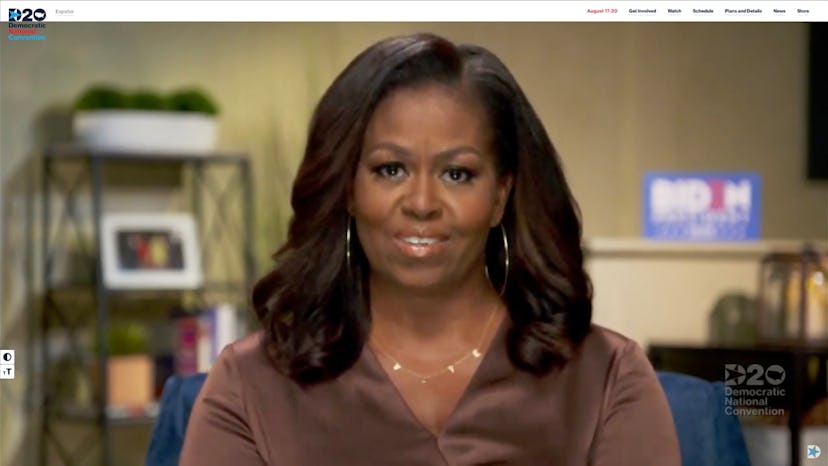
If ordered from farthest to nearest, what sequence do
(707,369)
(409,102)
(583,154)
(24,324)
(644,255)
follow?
(24,324), (644,255), (583,154), (707,369), (409,102)

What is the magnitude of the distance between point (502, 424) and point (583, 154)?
615 mm

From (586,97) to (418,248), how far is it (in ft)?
2.32

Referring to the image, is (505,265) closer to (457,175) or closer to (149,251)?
(457,175)

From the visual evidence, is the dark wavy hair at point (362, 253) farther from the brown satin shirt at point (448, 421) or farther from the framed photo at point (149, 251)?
the framed photo at point (149, 251)

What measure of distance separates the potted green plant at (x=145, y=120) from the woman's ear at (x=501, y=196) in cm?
125

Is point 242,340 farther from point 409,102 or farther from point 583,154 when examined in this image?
point 583,154

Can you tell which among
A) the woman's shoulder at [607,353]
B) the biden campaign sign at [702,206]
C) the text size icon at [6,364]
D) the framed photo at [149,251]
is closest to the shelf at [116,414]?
the framed photo at [149,251]

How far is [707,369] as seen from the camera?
5.25ft

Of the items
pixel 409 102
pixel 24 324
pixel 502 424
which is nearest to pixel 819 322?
pixel 502 424

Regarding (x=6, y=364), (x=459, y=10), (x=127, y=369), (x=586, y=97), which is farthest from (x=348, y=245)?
(x=127, y=369)

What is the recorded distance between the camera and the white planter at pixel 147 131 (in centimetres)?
234

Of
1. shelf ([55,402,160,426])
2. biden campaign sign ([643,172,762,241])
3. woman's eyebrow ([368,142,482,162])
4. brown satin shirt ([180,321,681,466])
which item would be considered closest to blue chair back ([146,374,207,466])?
brown satin shirt ([180,321,681,466])

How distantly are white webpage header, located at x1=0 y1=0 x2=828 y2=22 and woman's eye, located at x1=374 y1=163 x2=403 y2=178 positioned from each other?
0.33 m

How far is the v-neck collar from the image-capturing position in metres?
1.23
